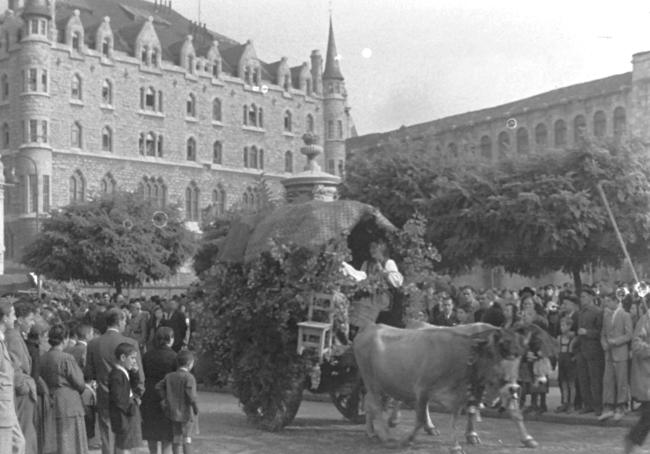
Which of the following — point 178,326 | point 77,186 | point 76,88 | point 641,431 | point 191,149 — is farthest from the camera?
point 191,149

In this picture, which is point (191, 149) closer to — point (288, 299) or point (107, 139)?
point (107, 139)

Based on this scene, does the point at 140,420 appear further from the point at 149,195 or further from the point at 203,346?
the point at 149,195

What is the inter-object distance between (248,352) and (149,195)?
6501cm

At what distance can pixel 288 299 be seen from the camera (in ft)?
46.5

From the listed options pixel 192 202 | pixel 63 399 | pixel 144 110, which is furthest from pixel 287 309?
pixel 192 202

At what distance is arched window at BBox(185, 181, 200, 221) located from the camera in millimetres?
81938

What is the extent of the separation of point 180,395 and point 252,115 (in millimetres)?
76142

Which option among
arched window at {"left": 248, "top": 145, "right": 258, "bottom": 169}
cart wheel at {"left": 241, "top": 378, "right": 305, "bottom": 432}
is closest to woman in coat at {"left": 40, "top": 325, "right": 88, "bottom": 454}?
cart wheel at {"left": 241, "top": 378, "right": 305, "bottom": 432}

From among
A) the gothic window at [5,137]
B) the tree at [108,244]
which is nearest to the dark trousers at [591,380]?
the tree at [108,244]

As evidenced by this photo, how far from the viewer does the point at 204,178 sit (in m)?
82.9

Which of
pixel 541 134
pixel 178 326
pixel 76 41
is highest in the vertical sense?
pixel 76 41

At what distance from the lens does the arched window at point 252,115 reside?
86781 millimetres

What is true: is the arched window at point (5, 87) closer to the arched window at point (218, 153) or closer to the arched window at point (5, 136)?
the arched window at point (5, 136)

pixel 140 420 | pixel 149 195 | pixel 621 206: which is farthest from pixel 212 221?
pixel 140 420
